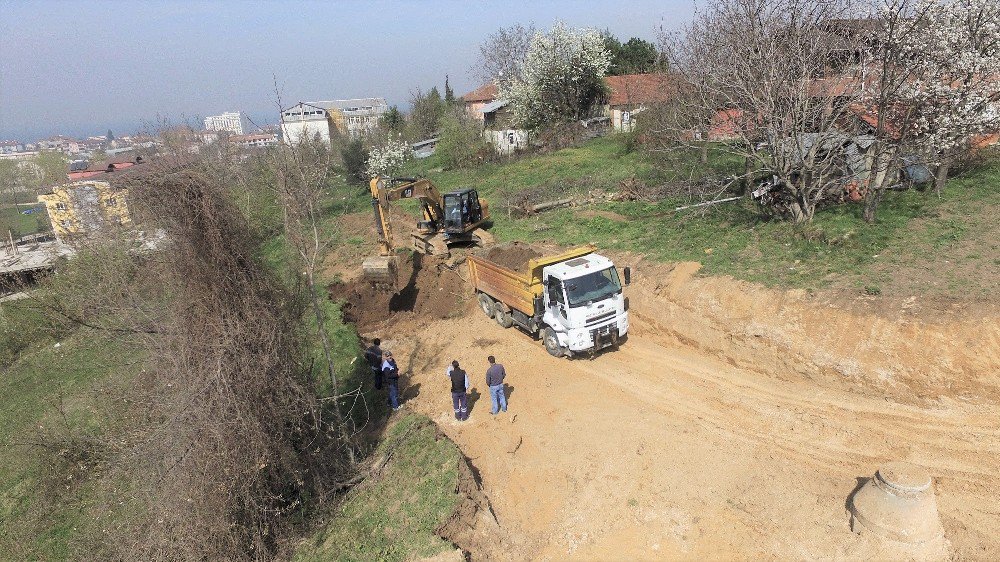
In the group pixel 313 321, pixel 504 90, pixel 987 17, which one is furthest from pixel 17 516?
pixel 504 90

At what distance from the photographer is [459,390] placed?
10875mm

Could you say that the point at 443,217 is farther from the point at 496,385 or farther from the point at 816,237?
the point at 816,237

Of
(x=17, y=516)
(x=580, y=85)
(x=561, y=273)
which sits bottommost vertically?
(x=17, y=516)

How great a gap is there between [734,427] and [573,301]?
4.12 metres

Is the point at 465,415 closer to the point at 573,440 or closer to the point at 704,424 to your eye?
the point at 573,440

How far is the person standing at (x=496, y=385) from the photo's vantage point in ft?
35.4

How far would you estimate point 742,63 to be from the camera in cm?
1447

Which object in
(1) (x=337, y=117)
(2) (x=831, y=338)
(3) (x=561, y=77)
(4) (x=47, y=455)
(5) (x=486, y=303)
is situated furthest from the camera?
(1) (x=337, y=117)

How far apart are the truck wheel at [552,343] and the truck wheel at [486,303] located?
8.91ft

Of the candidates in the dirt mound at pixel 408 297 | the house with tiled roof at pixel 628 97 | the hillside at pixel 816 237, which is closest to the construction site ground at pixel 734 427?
the hillside at pixel 816 237

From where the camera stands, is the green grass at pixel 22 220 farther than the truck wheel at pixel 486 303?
Yes

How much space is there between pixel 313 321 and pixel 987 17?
19748mm

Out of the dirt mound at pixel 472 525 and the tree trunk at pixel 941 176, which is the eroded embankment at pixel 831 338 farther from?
the tree trunk at pixel 941 176

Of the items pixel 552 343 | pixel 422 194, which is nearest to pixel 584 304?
pixel 552 343
